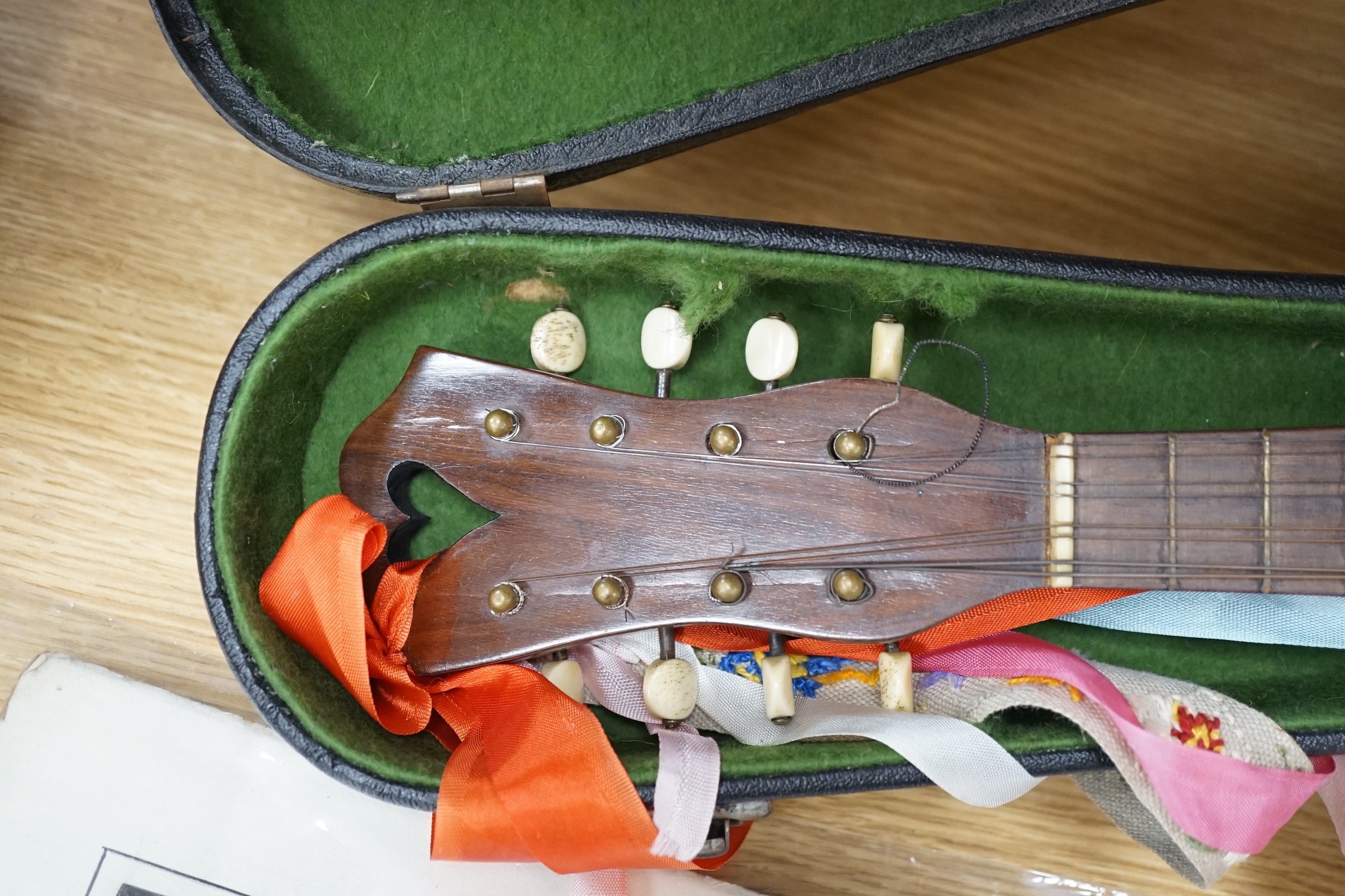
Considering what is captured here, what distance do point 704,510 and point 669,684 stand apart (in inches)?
6.0

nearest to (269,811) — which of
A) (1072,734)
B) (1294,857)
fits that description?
(1072,734)

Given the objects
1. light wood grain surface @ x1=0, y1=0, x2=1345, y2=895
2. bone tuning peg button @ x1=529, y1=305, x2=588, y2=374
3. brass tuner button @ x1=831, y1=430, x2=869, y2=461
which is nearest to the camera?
brass tuner button @ x1=831, y1=430, x2=869, y2=461

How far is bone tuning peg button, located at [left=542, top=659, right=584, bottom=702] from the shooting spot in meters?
0.87

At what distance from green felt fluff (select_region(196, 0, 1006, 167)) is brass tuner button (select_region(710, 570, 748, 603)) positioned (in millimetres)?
415

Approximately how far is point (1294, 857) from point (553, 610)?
851mm

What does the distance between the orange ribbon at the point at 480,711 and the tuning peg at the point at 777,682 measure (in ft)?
0.45

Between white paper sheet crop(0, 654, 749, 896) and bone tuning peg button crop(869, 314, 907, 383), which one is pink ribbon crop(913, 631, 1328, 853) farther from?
white paper sheet crop(0, 654, 749, 896)

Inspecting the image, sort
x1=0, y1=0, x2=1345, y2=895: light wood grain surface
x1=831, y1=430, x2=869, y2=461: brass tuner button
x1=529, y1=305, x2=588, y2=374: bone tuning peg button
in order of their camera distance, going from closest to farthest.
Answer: x1=831, y1=430, x2=869, y2=461: brass tuner button
x1=529, y1=305, x2=588, y2=374: bone tuning peg button
x1=0, y1=0, x2=1345, y2=895: light wood grain surface

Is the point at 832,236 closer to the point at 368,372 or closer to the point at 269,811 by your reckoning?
the point at 368,372

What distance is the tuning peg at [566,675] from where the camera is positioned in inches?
34.2

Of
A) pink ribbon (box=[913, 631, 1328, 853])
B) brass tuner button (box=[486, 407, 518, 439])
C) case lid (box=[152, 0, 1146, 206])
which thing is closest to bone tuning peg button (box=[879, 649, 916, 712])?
pink ribbon (box=[913, 631, 1328, 853])

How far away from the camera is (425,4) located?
0.88 meters

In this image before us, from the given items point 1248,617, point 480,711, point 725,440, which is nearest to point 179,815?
point 480,711

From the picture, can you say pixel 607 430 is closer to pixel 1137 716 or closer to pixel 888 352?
pixel 888 352
